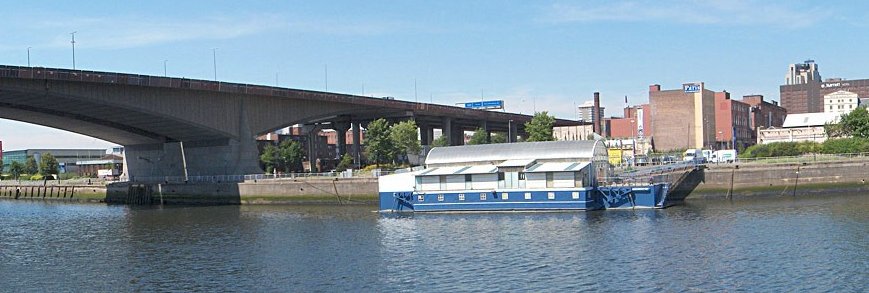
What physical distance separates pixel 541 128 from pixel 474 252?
3433 inches

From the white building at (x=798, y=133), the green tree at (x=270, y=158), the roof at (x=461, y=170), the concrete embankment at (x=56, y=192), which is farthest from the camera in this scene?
the green tree at (x=270, y=158)

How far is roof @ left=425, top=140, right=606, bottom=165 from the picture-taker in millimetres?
79688

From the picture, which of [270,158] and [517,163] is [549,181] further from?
[270,158]

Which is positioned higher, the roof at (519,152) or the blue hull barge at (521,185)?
the roof at (519,152)

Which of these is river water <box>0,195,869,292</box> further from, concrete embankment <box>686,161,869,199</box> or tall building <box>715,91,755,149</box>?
tall building <box>715,91,755,149</box>

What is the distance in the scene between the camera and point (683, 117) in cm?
16638

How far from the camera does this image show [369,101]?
412 feet

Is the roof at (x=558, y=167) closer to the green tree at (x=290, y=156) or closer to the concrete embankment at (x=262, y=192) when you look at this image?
the concrete embankment at (x=262, y=192)

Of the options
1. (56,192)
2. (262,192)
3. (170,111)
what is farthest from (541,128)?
(56,192)

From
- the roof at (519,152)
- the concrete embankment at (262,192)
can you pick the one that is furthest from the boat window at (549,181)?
the concrete embankment at (262,192)

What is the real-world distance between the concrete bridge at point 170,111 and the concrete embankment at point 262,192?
4.49 metres

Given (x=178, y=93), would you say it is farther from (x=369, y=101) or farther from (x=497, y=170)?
(x=497, y=170)

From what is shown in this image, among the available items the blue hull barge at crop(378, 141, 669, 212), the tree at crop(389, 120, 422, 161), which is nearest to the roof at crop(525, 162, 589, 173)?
the blue hull barge at crop(378, 141, 669, 212)

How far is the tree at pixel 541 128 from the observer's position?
447 ft
